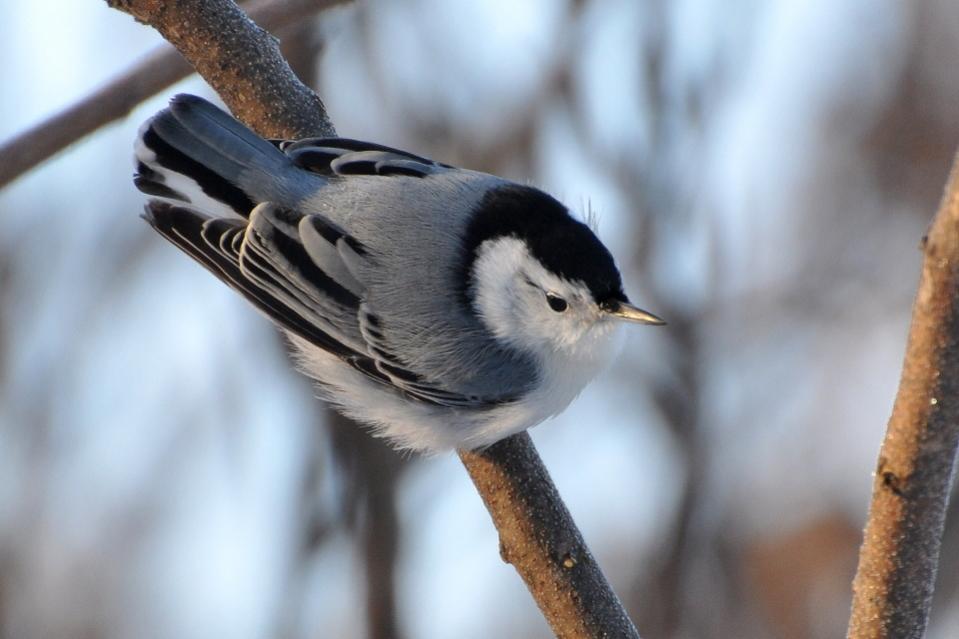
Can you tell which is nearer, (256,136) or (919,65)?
(256,136)

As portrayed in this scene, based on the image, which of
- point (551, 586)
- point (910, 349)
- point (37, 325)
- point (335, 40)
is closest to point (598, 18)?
point (335, 40)

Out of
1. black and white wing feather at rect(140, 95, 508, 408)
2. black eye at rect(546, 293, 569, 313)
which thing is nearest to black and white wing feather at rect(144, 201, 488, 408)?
black and white wing feather at rect(140, 95, 508, 408)

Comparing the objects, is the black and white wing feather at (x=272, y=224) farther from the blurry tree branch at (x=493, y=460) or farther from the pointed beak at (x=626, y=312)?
the pointed beak at (x=626, y=312)

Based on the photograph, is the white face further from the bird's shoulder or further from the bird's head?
the bird's shoulder

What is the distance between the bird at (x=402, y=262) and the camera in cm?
198

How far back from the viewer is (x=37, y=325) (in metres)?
3.09

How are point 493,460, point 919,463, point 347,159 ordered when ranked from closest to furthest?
point 919,463, point 493,460, point 347,159

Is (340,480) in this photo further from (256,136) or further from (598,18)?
(598,18)

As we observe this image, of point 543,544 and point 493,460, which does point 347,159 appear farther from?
point 543,544

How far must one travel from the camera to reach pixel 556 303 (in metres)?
2.07

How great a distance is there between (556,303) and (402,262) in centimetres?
30

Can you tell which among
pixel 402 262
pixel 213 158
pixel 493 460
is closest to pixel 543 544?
pixel 493 460

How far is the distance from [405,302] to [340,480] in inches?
38.2

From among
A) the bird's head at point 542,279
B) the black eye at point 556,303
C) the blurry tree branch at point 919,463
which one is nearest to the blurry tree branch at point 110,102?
the bird's head at point 542,279
